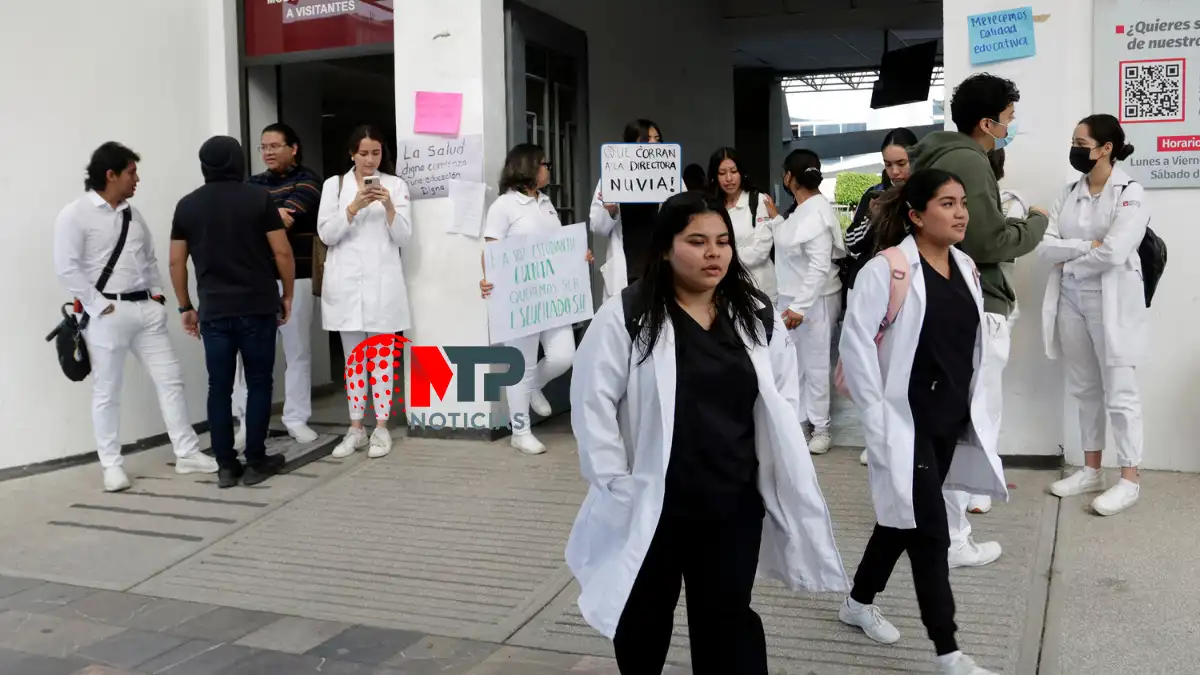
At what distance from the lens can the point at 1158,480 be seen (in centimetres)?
566

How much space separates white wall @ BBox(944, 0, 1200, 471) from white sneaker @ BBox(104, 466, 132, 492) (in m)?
5.03

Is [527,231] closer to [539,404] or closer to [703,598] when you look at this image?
[539,404]

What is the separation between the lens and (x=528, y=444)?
6.78m

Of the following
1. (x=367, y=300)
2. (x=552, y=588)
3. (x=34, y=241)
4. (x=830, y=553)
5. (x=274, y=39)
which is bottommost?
(x=552, y=588)

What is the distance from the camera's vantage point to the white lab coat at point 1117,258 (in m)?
5.09

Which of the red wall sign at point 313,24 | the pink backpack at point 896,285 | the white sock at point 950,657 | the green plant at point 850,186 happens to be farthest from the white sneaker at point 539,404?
the green plant at point 850,186

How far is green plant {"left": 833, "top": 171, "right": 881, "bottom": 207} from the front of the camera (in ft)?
90.9

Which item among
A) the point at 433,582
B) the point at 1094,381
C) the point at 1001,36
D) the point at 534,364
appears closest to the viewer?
the point at 433,582

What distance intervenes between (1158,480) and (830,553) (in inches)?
136

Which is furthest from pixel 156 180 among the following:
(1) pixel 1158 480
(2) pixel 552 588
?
(1) pixel 1158 480

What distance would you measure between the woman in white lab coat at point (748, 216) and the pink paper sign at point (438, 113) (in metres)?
1.66

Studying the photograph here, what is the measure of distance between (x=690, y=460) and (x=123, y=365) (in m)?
4.64

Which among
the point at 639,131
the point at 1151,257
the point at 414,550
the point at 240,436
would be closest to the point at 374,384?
the point at 240,436

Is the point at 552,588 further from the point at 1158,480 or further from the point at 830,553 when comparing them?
the point at 1158,480
